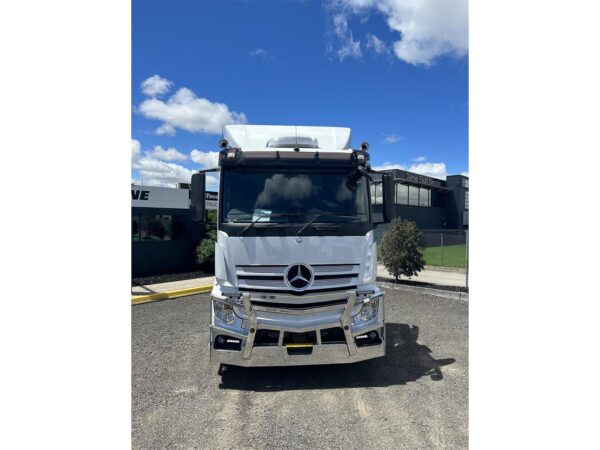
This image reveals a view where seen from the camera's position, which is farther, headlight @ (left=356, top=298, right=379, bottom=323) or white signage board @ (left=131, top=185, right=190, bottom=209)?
white signage board @ (left=131, top=185, right=190, bottom=209)

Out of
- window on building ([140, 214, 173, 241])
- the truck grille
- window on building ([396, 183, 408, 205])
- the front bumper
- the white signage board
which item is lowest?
the front bumper

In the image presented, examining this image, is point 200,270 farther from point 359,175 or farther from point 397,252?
point 359,175

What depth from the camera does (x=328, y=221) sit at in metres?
3.56

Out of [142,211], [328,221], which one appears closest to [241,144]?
[328,221]

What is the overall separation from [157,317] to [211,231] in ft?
17.7

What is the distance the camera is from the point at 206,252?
11.0 metres

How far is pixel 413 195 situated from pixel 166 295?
21796mm

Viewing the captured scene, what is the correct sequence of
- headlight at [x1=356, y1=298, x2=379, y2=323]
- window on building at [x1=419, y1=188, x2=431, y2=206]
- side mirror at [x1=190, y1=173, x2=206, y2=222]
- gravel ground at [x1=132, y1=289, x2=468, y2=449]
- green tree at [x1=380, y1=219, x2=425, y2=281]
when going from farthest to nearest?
1. window on building at [x1=419, y1=188, x2=431, y2=206]
2. green tree at [x1=380, y1=219, x2=425, y2=281]
3. side mirror at [x1=190, y1=173, x2=206, y2=222]
4. headlight at [x1=356, y1=298, x2=379, y2=323]
5. gravel ground at [x1=132, y1=289, x2=468, y2=449]

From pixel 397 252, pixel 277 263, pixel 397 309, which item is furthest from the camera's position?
pixel 397 252

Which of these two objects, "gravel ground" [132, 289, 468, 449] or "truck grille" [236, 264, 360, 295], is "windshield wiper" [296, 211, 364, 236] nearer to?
"truck grille" [236, 264, 360, 295]

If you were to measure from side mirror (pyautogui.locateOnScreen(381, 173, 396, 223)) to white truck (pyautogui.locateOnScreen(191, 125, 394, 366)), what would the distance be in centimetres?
30

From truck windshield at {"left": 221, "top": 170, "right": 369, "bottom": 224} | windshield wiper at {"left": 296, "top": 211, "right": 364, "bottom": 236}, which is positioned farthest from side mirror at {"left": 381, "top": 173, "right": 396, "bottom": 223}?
windshield wiper at {"left": 296, "top": 211, "right": 364, "bottom": 236}

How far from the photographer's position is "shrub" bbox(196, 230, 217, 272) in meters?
11.0

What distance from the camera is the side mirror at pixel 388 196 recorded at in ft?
13.0
